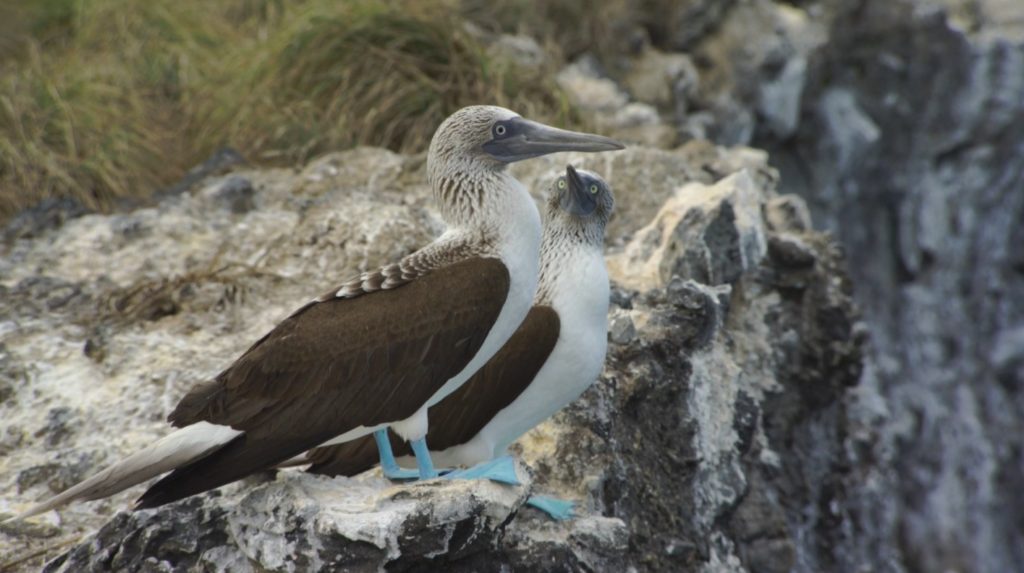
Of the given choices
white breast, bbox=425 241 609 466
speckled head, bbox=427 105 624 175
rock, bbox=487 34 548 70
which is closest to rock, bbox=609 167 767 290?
white breast, bbox=425 241 609 466

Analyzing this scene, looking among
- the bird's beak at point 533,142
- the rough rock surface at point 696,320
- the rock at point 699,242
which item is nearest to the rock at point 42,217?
the rough rock surface at point 696,320

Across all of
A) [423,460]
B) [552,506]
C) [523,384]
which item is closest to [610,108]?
[523,384]

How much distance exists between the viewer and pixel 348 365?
385 centimetres

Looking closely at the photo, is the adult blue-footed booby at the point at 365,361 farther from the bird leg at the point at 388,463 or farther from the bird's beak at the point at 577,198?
the bird's beak at the point at 577,198

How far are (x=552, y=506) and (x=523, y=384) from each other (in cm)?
44

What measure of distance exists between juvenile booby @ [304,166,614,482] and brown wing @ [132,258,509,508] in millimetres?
384

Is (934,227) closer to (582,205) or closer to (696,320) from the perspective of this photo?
(696,320)

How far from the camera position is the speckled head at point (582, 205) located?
4785 mm

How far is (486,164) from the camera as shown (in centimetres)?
420

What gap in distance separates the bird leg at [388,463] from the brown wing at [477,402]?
0.19 metres

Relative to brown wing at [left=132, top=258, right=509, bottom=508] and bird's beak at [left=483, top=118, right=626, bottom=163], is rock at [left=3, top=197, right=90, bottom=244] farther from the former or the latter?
bird's beak at [left=483, top=118, right=626, bottom=163]

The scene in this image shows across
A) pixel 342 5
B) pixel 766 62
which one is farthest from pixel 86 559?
pixel 766 62

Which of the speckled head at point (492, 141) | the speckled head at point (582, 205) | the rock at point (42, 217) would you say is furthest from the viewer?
the rock at point (42, 217)

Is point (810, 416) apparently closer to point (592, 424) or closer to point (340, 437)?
point (592, 424)
